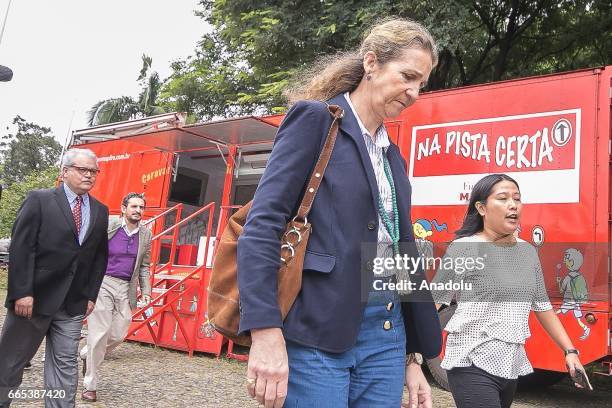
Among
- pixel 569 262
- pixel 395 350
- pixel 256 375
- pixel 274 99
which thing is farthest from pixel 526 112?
pixel 274 99

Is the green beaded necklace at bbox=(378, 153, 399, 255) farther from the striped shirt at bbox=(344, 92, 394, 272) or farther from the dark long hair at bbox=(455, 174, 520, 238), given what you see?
the dark long hair at bbox=(455, 174, 520, 238)

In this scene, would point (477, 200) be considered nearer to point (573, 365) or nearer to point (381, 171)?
point (573, 365)

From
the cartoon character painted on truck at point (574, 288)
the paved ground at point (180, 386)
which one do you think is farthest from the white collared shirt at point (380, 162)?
the cartoon character painted on truck at point (574, 288)

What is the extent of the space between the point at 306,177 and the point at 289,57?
34.7ft

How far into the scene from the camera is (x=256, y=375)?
142 centimetres

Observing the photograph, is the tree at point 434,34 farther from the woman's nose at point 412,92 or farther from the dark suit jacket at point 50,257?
the woman's nose at point 412,92

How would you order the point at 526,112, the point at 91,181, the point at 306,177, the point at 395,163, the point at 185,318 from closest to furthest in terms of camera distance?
1. the point at 306,177
2. the point at 395,163
3. the point at 91,181
4. the point at 526,112
5. the point at 185,318

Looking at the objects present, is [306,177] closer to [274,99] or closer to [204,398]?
[204,398]

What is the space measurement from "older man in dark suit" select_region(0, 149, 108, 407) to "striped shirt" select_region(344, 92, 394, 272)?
2.87 metres

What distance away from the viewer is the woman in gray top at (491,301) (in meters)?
2.67

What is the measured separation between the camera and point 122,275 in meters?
6.16

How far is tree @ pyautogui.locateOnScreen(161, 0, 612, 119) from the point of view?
33.6 feet

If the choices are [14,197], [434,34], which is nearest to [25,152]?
[14,197]

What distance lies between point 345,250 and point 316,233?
0.29ft
